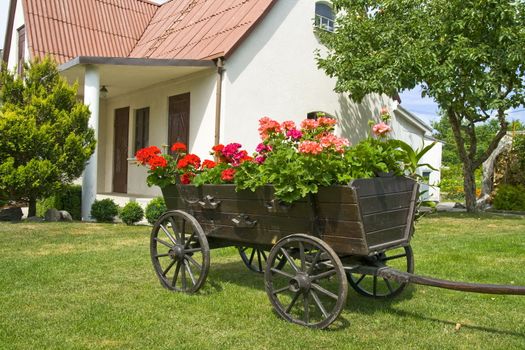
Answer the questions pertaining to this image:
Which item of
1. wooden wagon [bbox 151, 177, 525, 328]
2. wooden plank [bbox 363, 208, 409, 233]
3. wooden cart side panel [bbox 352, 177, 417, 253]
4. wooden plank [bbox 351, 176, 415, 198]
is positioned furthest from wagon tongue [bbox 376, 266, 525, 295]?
wooden plank [bbox 351, 176, 415, 198]

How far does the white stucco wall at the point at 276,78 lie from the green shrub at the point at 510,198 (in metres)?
5.84

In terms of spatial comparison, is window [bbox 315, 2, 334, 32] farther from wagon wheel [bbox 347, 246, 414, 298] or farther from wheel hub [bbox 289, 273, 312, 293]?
wheel hub [bbox 289, 273, 312, 293]

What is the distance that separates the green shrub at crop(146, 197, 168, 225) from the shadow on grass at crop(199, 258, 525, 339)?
3.91 metres

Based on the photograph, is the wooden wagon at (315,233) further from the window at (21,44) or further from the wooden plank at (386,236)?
the window at (21,44)

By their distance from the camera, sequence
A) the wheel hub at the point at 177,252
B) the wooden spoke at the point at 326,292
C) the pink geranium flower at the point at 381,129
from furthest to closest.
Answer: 1. the wheel hub at the point at 177,252
2. the pink geranium flower at the point at 381,129
3. the wooden spoke at the point at 326,292

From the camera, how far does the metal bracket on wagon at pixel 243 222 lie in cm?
438

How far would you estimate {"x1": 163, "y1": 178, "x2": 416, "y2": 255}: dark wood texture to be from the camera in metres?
3.76

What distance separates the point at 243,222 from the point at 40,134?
6.70m

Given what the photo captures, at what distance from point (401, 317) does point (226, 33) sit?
891 cm

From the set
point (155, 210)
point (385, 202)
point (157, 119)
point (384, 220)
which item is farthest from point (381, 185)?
point (157, 119)

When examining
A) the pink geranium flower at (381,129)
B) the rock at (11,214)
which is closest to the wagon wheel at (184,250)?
the pink geranium flower at (381,129)

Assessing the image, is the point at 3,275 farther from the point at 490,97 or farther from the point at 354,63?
the point at 490,97

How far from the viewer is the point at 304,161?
379cm

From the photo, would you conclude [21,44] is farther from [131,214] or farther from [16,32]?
[131,214]
